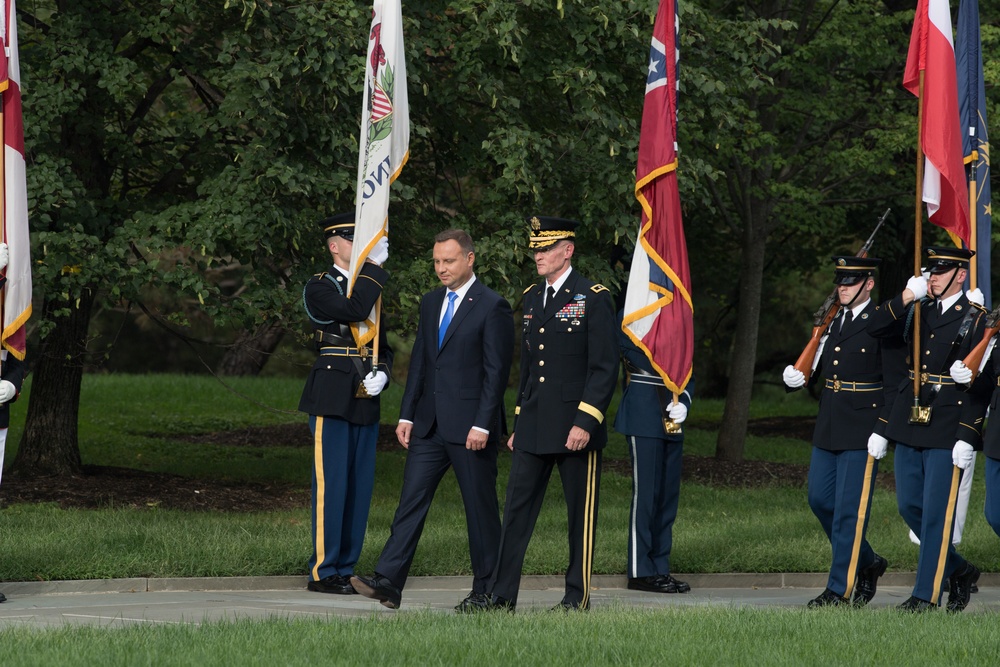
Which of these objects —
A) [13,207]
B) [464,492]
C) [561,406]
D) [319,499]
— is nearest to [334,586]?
[319,499]

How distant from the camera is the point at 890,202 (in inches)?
821

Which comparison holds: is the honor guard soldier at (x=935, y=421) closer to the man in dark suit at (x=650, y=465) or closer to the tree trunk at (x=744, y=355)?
the man in dark suit at (x=650, y=465)

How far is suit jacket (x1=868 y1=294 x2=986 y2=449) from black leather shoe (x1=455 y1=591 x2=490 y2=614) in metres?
2.82

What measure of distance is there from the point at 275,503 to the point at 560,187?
4117 millimetres

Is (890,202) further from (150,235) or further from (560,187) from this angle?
(150,235)

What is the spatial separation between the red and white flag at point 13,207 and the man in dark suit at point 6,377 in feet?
0.18

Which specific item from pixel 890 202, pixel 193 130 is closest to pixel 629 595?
pixel 193 130

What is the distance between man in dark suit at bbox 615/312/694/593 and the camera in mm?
10250

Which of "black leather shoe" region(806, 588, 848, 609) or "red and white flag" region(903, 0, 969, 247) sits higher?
"red and white flag" region(903, 0, 969, 247)

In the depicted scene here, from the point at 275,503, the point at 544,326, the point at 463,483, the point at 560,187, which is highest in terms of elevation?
the point at 560,187

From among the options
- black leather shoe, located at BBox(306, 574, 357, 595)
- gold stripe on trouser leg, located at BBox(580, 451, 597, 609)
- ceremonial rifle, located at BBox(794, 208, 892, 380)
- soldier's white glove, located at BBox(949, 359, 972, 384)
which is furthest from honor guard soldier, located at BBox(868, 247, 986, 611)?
black leather shoe, located at BBox(306, 574, 357, 595)

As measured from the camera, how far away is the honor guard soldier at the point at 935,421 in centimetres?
913

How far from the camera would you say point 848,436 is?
9445 mm

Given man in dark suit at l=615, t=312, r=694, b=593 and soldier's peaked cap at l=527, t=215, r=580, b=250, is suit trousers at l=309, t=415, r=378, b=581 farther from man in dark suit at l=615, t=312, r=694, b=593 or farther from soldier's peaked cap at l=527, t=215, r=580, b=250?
soldier's peaked cap at l=527, t=215, r=580, b=250
